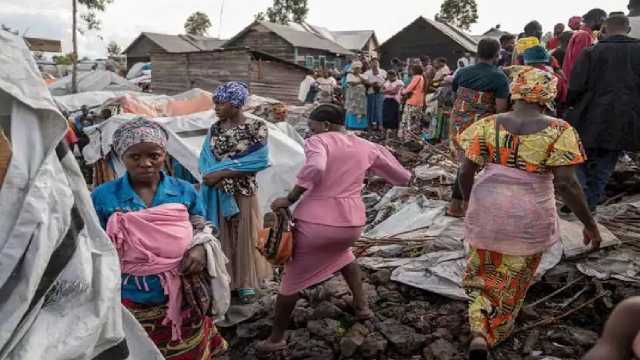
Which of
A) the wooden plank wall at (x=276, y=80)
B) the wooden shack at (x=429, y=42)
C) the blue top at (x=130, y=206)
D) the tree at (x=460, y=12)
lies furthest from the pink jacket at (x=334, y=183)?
the tree at (x=460, y=12)

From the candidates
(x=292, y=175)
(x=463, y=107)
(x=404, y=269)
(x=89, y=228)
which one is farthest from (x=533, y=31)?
(x=89, y=228)

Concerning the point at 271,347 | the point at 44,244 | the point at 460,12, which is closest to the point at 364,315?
the point at 271,347

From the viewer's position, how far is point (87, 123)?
7.33 m

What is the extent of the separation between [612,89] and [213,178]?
3359mm

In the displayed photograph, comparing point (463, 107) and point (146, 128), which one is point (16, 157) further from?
point (463, 107)

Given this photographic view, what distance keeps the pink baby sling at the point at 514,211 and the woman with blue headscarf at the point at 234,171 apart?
5.34 ft

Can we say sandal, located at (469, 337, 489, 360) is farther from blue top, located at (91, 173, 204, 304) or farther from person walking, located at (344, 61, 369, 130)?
person walking, located at (344, 61, 369, 130)

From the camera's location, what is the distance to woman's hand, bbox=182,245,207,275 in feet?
7.23

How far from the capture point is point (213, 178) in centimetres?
376

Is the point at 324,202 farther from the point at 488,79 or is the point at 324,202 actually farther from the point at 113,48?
the point at 113,48

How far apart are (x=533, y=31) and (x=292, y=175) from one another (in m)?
3.86

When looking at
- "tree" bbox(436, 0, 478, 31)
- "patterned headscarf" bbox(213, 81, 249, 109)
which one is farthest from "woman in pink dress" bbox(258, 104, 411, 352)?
"tree" bbox(436, 0, 478, 31)

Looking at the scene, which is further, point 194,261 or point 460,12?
point 460,12

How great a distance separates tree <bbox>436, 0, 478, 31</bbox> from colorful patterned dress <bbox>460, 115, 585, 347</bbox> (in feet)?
174
